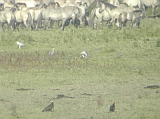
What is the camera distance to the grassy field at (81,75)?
10.6 m

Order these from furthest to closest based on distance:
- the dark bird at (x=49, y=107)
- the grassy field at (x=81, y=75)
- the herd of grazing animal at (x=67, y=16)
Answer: the herd of grazing animal at (x=67, y=16) < the grassy field at (x=81, y=75) < the dark bird at (x=49, y=107)

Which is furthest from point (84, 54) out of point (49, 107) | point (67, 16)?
point (67, 16)

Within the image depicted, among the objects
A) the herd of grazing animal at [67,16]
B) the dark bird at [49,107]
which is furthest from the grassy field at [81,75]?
the herd of grazing animal at [67,16]

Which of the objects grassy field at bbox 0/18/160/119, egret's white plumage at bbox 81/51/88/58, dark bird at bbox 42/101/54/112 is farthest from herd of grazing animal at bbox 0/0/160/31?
dark bird at bbox 42/101/54/112

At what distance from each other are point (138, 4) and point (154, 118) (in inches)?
810

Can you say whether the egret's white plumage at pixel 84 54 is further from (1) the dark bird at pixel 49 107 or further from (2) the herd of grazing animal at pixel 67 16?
(2) the herd of grazing animal at pixel 67 16

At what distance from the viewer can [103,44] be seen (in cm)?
1923

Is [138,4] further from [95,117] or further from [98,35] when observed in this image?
[95,117]

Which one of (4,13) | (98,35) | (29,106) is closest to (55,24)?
(4,13)

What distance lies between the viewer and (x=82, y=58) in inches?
643

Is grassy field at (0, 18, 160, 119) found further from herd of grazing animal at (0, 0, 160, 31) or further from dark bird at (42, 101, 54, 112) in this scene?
herd of grazing animal at (0, 0, 160, 31)

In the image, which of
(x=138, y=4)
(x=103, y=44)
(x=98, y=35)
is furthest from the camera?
(x=138, y=4)

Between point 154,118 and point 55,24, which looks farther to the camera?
point 55,24

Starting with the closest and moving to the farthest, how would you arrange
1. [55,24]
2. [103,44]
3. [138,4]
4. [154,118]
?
1. [154,118]
2. [103,44]
3. [55,24]
4. [138,4]
